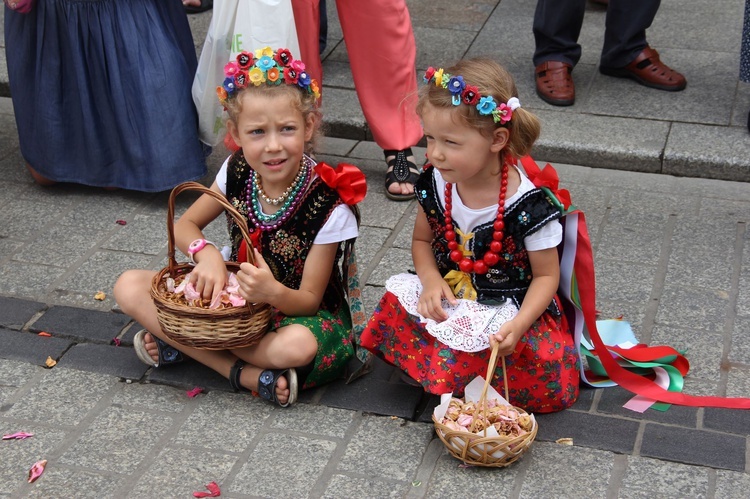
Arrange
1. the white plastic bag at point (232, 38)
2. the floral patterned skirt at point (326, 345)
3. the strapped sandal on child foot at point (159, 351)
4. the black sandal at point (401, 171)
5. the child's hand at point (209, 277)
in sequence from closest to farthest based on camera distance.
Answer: the child's hand at point (209, 277) → the floral patterned skirt at point (326, 345) → the strapped sandal on child foot at point (159, 351) → the white plastic bag at point (232, 38) → the black sandal at point (401, 171)

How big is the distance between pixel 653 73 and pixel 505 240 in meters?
2.53

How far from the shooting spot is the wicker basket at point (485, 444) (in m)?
2.55

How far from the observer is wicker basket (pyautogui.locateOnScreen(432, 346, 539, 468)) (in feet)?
8.38

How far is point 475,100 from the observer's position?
8.66 ft

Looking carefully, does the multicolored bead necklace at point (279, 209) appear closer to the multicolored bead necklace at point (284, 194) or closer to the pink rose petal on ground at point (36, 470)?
the multicolored bead necklace at point (284, 194)

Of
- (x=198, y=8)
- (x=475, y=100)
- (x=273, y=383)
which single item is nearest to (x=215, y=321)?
(x=273, y=383)

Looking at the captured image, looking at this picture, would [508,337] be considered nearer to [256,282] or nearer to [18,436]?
[256,282]

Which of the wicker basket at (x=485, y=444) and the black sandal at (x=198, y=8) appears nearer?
the wicker basket at (x=485, y=444)

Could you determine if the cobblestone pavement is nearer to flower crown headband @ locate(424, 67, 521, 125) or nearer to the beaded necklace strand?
the beaded necklace strand

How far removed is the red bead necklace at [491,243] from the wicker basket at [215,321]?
0.55 metres

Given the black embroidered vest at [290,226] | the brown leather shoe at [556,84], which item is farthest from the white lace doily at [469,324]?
the brown leather shoe at [556,84]

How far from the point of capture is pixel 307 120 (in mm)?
3008

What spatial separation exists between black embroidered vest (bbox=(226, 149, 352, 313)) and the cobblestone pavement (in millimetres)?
397

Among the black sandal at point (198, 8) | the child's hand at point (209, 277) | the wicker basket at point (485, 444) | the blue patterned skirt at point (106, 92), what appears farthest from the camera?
the black sandal at point (198, 8)
